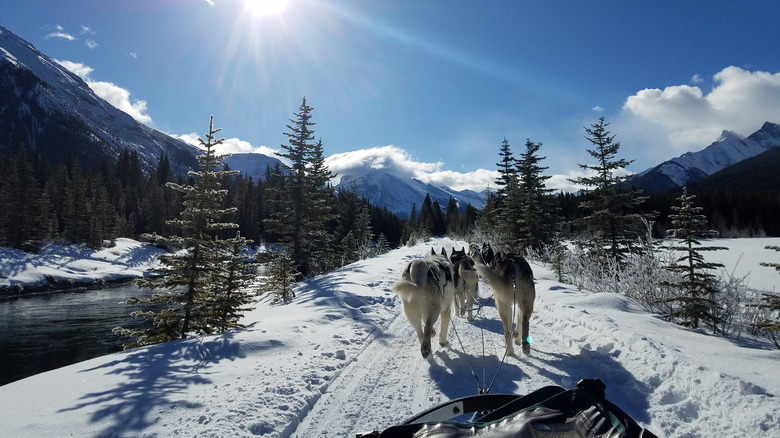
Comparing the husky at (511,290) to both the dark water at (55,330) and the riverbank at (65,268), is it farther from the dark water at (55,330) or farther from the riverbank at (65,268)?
the riverbank at (65,268)

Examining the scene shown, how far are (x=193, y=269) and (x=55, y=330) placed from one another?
13.6 meters

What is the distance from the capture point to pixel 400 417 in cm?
357

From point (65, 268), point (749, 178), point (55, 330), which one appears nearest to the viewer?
point (55, 330)

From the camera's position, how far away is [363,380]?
4570 millimetres

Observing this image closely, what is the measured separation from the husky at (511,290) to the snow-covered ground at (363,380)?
37 centimetres

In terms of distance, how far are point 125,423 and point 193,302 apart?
6.85 meters

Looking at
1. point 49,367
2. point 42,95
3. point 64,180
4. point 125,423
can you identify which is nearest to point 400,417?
point 125,423

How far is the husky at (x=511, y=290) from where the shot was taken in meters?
5.35

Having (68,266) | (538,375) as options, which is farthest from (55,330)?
(68,266)

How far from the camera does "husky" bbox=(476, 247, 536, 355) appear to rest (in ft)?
17.5

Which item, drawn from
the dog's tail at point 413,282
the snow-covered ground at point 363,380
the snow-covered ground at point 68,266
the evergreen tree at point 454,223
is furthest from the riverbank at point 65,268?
the evergreen tree at point 454,223

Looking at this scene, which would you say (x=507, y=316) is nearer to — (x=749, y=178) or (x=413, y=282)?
(x=413, y=282)

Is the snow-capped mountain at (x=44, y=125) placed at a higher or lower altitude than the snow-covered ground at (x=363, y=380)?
higher

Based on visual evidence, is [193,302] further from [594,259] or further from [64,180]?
[64,180]
